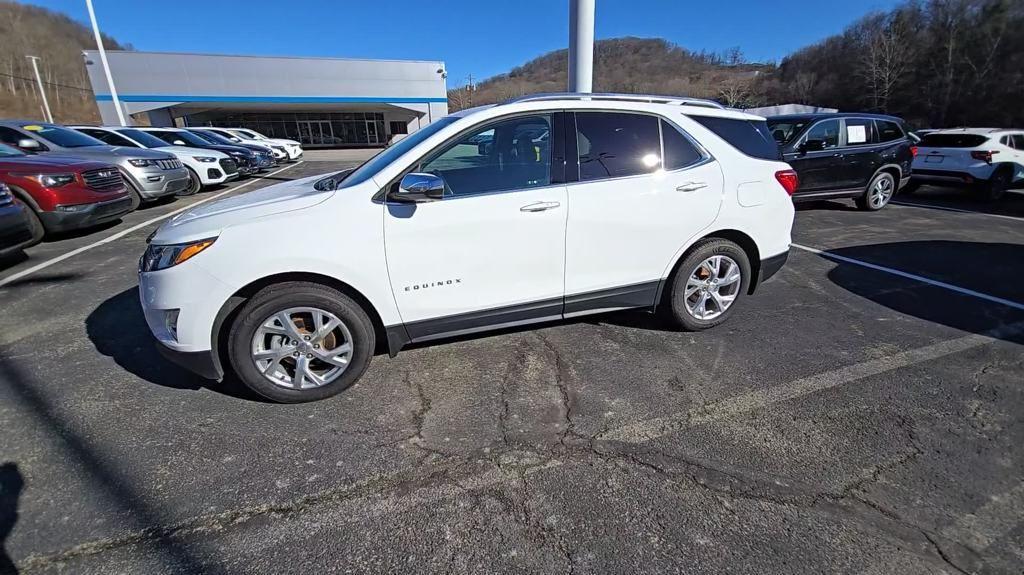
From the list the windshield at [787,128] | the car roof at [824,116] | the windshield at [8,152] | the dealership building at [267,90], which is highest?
the dealership building at [267,90]

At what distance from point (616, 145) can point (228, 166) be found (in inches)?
484

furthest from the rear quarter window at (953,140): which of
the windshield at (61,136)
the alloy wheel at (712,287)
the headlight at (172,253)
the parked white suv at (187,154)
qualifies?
the windshield at (61,136)

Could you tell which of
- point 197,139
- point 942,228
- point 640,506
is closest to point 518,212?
point 640,506

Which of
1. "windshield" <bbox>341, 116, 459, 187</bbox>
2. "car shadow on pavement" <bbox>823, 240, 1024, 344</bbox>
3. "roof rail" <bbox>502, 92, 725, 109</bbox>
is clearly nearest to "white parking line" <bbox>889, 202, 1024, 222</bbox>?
"car shadow on pavement" <bbox>823, 240, 1024, 344</bbox>

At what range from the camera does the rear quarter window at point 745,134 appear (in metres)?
3.49

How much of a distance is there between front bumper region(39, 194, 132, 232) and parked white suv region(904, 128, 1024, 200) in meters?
15.1

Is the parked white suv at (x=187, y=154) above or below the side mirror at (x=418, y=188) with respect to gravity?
above

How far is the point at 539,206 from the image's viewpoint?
289cm

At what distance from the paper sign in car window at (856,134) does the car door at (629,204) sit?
6.79 m

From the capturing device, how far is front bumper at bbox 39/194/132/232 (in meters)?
6.09

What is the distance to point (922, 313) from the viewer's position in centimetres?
401

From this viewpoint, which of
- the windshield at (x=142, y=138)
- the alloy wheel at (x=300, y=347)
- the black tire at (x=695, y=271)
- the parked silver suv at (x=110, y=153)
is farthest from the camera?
the windshield at (x=142, y=138)

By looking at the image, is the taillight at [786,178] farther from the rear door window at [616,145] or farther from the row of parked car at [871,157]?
the row of parked car at [871,157]

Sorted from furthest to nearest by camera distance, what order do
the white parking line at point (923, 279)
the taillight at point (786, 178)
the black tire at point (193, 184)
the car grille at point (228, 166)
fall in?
the car grille at point (228, 166) < the black tire at point (193, 184) < the white parking line at point (923, 279) < the taillight at point (786, 178)
